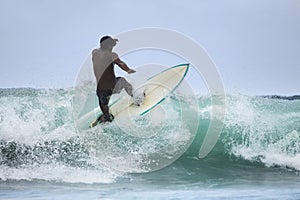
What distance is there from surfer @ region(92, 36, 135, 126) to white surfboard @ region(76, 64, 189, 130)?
1.20 ft

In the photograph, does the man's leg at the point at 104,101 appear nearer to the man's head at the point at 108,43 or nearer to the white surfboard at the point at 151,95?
the white surfboard at the point at 151,95

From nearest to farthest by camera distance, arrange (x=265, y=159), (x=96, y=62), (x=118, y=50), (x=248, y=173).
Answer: (x=96, y=62) < (x=118, y=50) < (x=248, y=173) < (x=265, y=159)

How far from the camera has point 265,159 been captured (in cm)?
689

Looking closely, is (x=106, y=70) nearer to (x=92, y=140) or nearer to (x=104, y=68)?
(x=104, y=68)

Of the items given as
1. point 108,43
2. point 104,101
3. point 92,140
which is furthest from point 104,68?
point 92,140

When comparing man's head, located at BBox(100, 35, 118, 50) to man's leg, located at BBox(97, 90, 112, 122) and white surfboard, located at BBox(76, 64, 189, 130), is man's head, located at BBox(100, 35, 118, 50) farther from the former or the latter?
white surfboard, located at BBox(76, 64, 189, 130)

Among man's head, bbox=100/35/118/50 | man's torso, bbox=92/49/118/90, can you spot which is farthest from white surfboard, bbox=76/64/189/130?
man's head, bbox=100/35/118/50

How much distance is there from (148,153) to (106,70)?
210 centimetres

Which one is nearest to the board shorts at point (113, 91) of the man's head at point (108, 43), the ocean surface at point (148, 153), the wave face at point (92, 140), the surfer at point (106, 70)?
the surfer at point (106, 70)

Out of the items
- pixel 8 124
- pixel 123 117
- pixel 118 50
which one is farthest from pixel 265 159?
pixel 8 124

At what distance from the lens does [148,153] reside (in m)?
6.54

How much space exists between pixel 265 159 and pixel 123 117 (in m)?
2.43

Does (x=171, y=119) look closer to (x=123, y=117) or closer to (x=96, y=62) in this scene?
(x=123, y=117)

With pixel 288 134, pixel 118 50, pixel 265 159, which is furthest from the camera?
pixel 288 134
